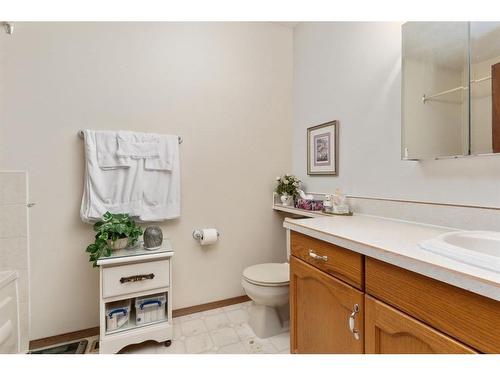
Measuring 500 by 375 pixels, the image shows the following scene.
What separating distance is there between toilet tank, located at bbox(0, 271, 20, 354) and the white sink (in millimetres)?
1962

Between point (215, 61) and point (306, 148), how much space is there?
1054 millimetres

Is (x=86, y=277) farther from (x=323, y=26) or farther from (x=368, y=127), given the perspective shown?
(x=323, y=26)

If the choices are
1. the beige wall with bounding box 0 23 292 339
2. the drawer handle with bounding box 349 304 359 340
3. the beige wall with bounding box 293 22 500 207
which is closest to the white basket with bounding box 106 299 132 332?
the beige wall with bounding box 0 23 292 339

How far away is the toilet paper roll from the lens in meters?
1.79

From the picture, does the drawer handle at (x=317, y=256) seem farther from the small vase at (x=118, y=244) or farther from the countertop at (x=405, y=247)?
the small vase at (x=118, y=244)

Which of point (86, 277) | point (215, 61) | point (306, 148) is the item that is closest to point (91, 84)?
point (215, 61)

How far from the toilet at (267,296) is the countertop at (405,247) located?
534mm

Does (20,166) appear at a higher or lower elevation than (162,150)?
lower

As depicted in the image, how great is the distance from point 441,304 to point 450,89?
98 cm

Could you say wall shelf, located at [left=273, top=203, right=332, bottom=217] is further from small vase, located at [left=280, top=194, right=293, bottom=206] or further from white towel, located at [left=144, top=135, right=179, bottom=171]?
white towel, located at [left=144, top=135, right=179, bottom=171]

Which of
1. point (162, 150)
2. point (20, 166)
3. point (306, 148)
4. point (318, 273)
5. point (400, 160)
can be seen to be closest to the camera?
point (318, 273)

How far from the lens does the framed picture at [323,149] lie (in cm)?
167

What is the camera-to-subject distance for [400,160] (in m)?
1.24

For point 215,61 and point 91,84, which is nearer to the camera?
point 91,84
